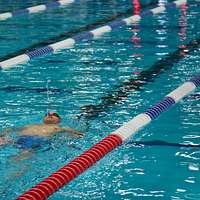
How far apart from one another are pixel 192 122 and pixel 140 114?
19.7 inches

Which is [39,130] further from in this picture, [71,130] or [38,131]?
[71,130]

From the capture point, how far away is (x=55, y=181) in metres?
4.07

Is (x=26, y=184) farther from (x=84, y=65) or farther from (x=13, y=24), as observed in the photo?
(x=13, y=24)

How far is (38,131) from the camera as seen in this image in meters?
5.21

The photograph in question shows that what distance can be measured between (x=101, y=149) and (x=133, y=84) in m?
2.43

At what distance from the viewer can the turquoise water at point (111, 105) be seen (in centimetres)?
427

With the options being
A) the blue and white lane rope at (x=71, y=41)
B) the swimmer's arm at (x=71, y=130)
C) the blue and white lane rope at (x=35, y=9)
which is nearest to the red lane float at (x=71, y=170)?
the swimmer's arm at (x=71, y=130)

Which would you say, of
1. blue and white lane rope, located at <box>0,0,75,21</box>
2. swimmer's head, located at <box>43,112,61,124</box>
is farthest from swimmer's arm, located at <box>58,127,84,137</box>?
blue and white lane rope, located at <box>0,0,75,21</box>

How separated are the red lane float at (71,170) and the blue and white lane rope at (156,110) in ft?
0.61

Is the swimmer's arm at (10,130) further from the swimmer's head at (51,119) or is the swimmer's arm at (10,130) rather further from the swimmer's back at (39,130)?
the swimmer's head at (51,119)

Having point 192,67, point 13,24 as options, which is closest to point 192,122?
point 192,67

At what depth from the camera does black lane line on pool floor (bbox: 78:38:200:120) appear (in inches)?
240

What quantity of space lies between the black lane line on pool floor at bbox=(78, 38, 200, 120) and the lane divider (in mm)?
497

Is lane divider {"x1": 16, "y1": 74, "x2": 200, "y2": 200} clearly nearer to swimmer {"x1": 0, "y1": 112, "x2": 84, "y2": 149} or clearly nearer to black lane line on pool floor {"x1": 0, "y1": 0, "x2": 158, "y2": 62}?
swimmer {"x1": 0, "y1": 112, "x2": 84, "y2": 149}
